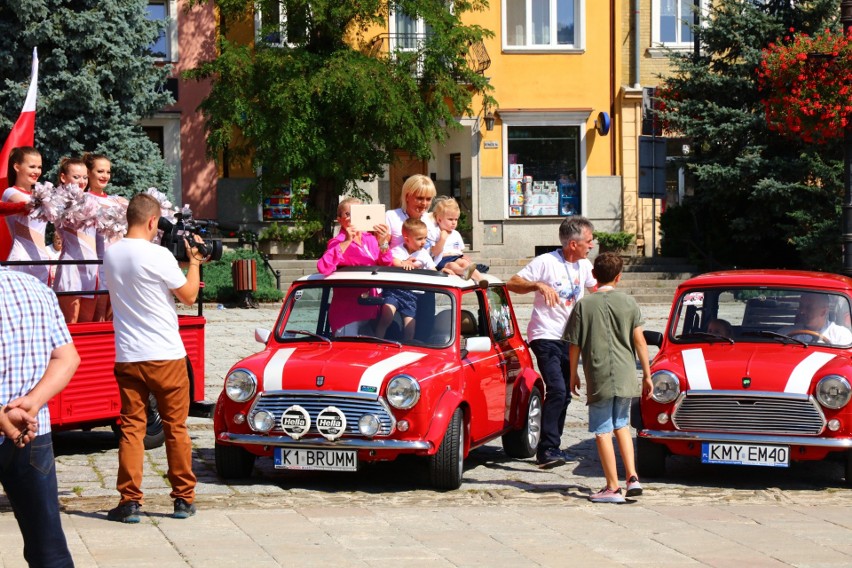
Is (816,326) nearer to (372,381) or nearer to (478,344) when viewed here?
(478,344)

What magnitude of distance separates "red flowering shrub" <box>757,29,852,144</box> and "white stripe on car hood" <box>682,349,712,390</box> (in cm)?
783

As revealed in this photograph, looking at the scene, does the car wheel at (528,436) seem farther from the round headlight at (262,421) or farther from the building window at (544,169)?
the building window at (544,169)

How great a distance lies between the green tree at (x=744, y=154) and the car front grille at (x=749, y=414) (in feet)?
62.5

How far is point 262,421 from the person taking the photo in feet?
31.3

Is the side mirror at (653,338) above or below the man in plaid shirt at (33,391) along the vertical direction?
below

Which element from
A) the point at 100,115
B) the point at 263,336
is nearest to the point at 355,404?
the point at 263,336

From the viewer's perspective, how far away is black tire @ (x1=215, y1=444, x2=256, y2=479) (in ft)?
32.3

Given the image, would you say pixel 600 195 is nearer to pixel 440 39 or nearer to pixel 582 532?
pixel 440 39

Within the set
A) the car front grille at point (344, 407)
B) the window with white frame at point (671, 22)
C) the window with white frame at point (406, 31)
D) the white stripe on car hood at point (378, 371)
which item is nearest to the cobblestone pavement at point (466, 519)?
the car front grille at point (344, 407)

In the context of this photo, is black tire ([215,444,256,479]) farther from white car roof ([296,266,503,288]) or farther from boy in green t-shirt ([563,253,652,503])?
boy in green t-shirt ([563,253,652,503])

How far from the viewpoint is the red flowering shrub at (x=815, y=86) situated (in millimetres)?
17734

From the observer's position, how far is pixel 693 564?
7445mm

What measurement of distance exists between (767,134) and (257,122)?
436 inches

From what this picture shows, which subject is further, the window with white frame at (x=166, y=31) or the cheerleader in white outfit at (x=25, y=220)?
the window with white frame at (x=166, y=31)
